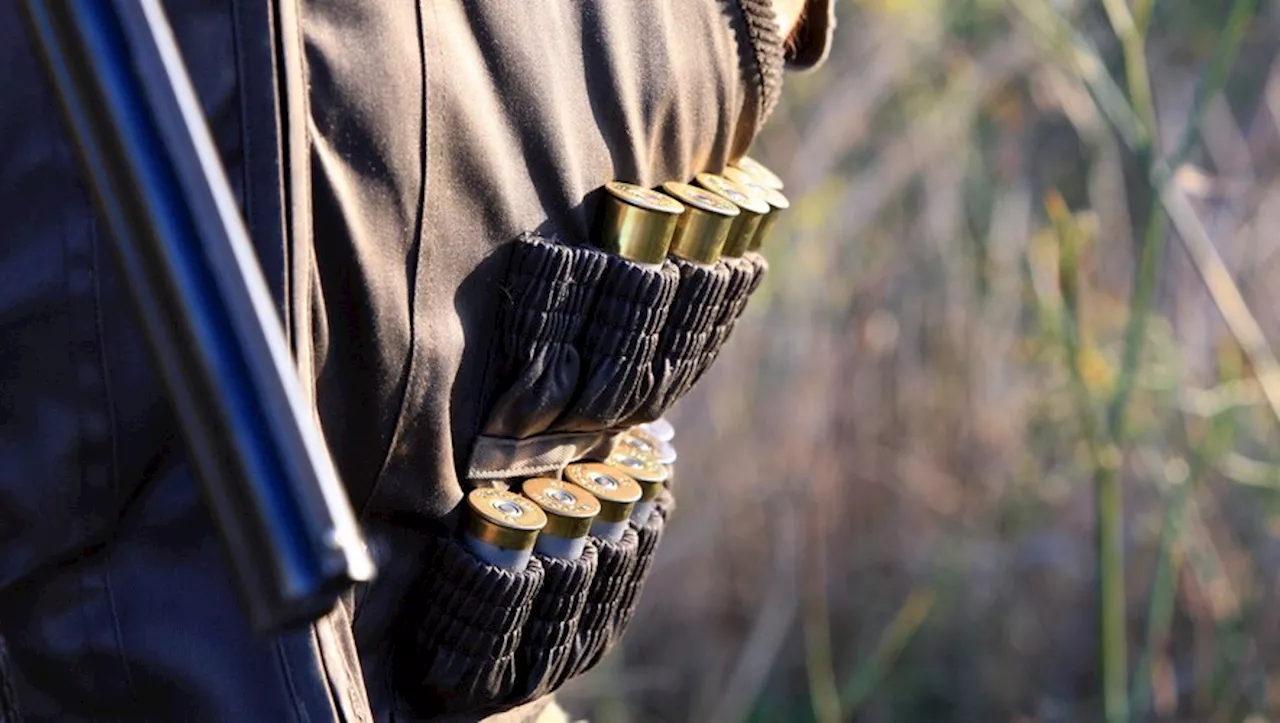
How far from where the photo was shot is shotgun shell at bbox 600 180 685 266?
926mm

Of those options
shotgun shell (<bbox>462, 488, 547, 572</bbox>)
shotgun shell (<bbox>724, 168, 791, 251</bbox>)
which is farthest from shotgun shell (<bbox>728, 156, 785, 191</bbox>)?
shotgun shell (<bbox>462, 488, 547, 572</bbox>)

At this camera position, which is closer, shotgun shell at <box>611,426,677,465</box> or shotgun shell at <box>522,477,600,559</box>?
shotgun shell at <box>522,477,600,559</box>

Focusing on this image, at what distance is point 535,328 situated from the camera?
89 cm

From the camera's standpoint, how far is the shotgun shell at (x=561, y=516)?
0.95 meters

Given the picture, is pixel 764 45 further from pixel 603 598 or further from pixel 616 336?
pixel 603 598

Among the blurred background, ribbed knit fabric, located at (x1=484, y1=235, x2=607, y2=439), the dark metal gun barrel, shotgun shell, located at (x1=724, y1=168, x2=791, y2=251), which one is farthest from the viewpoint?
the blurred background

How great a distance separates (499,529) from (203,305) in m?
0.48

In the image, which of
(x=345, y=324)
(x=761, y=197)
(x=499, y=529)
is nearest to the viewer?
(x=345, y=324)

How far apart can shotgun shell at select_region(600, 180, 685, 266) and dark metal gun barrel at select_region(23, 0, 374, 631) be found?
1.62 ft

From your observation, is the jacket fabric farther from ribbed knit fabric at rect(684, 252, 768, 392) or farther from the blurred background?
the blurred background

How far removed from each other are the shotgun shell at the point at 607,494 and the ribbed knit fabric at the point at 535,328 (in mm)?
103

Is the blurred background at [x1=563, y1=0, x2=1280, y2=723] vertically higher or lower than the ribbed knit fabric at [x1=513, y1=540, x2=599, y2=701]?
lower

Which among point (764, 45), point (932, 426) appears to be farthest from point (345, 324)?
point (932, 426)

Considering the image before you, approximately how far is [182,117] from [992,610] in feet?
8.79
